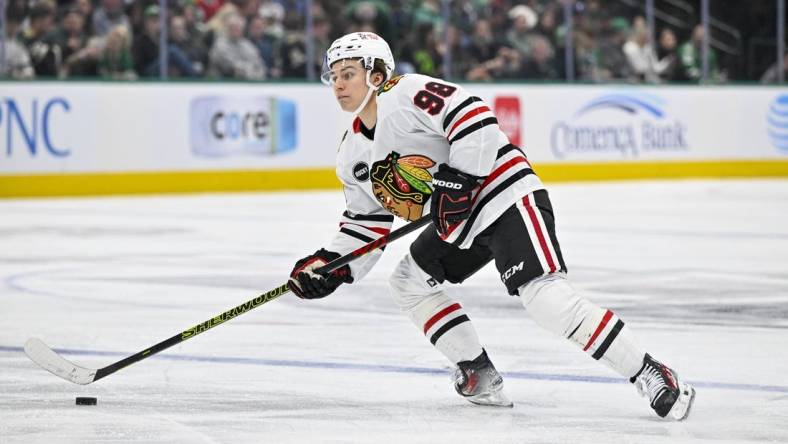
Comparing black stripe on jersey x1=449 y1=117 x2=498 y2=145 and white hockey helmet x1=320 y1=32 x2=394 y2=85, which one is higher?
white hockey helmet x1=320 y1=32 x2=394 y2=85

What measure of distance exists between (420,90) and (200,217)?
6.76m

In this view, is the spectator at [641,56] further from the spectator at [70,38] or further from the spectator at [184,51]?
the spectator at [70,38]

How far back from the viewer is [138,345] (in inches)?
→ 194

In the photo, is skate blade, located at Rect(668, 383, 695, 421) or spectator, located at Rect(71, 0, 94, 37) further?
spectator, located at Rect(71, 0, 94, 37)

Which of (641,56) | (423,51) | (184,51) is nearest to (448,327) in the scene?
(184,51)

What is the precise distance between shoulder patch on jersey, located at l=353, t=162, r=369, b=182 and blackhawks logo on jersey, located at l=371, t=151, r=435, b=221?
47mm

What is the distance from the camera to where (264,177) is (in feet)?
42.3

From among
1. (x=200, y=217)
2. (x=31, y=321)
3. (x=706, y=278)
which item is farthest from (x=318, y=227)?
(x=31, y=321)

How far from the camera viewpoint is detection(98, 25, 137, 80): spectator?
11.8 m

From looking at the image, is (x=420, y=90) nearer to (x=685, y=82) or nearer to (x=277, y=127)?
(x=277, y=127)

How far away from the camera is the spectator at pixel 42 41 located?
11484 mm

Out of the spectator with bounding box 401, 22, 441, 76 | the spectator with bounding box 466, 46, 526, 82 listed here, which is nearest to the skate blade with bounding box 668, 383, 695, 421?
the spectator with bounding box 401, 22, 441, 76

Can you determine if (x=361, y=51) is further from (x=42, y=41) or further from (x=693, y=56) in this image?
(x=693, y=56)

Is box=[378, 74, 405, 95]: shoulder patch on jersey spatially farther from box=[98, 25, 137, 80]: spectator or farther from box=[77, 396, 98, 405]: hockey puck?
box=[98, 25, 137, 80]: spectator
